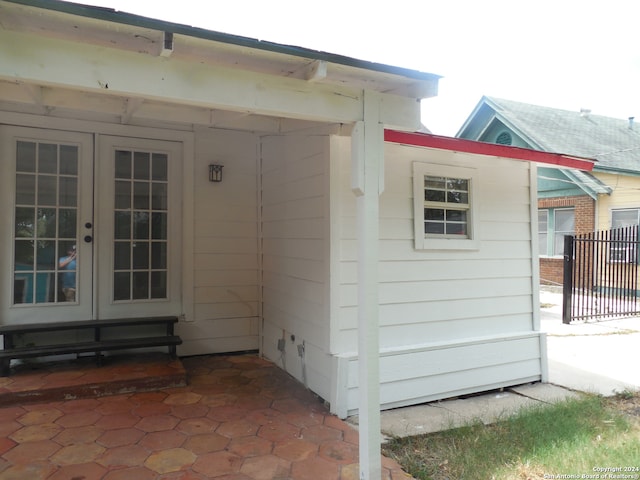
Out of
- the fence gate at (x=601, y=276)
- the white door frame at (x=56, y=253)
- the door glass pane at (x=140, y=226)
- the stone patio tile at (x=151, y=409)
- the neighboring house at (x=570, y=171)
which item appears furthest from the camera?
the neighboring house at (x=570, y=171)

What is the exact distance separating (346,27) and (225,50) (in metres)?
6.43

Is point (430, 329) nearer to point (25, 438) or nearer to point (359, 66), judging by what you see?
point (359, 66)

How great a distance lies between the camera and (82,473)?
7.51 ft

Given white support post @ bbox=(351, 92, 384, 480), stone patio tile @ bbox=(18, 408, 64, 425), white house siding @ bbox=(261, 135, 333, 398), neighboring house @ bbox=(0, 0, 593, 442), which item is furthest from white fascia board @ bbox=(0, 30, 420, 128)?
stone patio tile @ bbox=(18, 408, 64, 425)

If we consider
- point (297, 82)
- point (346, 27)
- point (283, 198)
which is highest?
point (346, 27)

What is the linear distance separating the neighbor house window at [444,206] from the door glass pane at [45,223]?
3072mm

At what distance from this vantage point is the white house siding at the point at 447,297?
3332mm

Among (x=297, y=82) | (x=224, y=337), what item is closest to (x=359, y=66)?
(x=297, y=82)

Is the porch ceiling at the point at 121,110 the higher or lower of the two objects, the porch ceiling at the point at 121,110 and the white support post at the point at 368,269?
the higher

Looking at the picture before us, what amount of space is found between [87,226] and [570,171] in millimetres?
10248

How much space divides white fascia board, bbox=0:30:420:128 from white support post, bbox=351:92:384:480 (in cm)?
15

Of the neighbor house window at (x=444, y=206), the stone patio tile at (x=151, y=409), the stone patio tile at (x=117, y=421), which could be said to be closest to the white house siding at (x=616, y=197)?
the neighbor house window at (x=444, y=206)

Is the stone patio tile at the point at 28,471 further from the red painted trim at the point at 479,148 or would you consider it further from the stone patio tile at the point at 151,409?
the red painted trim at the point at 479,148

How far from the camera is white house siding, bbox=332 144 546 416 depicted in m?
3.33
